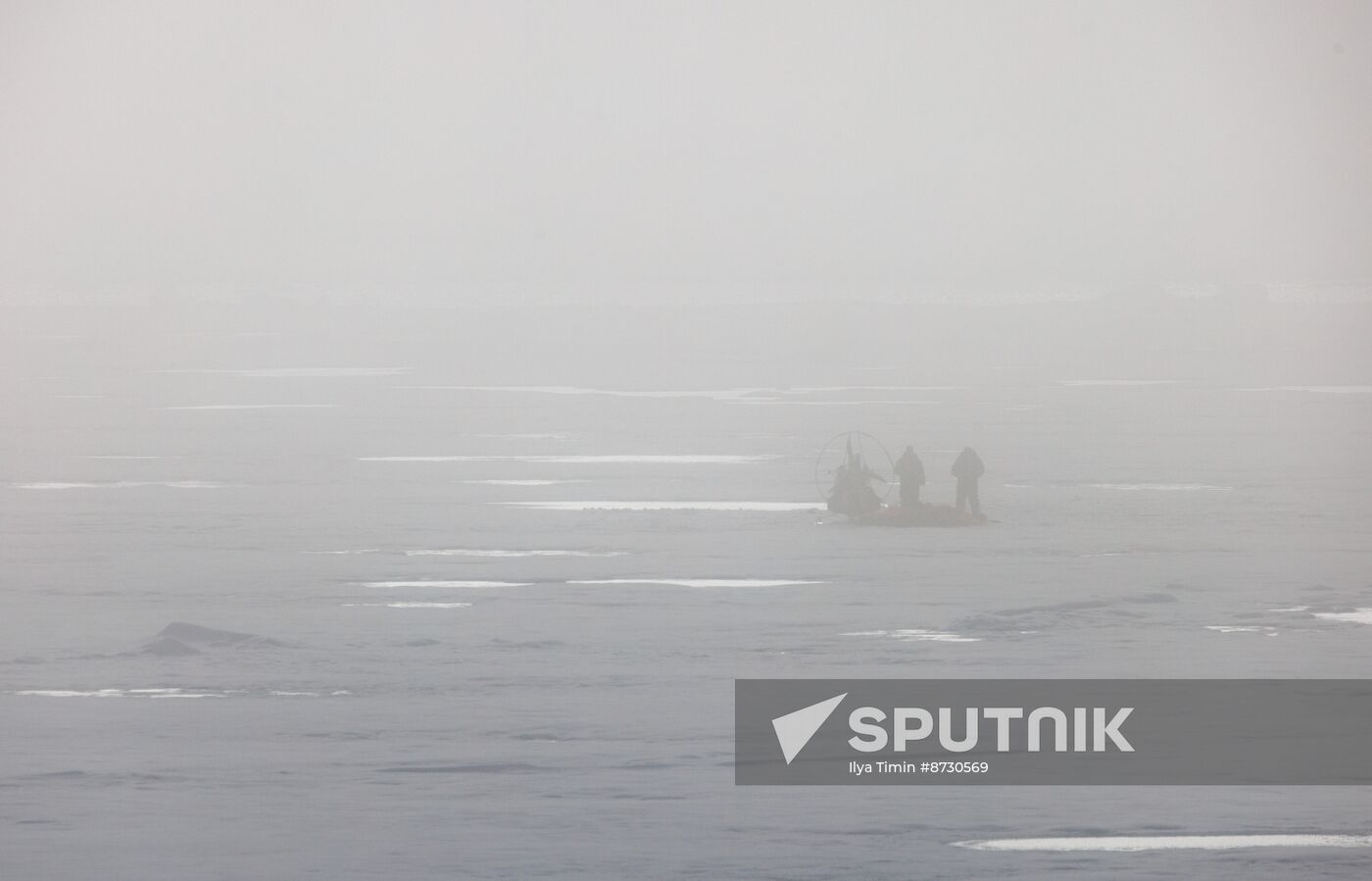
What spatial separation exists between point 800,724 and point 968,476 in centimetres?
1612

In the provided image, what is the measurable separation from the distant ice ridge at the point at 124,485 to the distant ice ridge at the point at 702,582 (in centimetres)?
1724

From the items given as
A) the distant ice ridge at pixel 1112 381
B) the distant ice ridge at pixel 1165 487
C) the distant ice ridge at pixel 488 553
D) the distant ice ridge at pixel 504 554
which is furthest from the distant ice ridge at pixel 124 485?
the distant ice ridge at pixel 1112 381

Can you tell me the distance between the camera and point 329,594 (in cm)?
2359

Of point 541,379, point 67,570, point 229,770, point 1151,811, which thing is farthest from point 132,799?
point 541,379

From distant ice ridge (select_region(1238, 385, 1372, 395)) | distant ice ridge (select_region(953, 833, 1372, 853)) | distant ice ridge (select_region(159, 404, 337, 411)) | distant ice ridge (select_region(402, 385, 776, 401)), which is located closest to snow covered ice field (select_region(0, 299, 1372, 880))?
distant ice ridge (select_region(953, 833, 1372, 853))

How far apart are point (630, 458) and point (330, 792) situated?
3379cm

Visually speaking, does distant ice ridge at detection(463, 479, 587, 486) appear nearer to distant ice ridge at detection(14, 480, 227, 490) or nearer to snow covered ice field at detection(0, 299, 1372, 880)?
snow covered ice field at detection(0, 299, 1372, 880)

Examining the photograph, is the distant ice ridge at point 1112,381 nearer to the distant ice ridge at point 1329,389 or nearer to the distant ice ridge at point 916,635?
the distant ice ridge at point 1329,389

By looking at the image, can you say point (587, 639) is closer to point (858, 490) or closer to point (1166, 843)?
point (1166, 843)

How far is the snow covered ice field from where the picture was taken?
12461 millimetres

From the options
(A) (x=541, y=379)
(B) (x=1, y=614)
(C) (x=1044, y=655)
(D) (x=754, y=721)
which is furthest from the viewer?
(A) (x=541, y=379)

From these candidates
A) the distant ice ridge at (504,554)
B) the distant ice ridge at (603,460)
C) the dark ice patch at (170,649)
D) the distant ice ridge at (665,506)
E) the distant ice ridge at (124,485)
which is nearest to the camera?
the dark ice patch at (170,649)

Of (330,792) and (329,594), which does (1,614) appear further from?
(330,792)

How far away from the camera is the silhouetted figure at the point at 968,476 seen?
3116 cm
